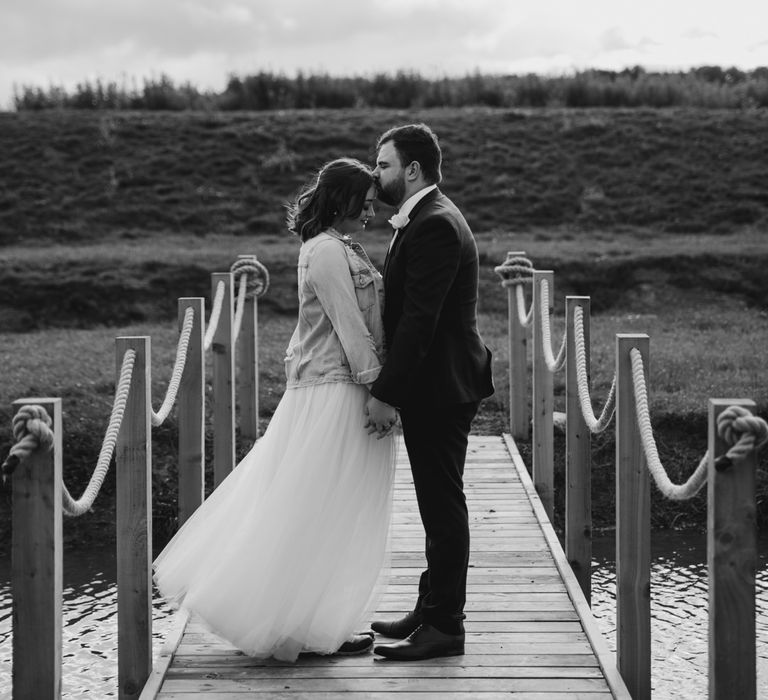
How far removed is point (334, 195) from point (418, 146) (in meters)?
0.40

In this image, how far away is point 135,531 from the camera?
182 inches

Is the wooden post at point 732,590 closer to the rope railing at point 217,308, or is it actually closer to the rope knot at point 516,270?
the rope railing at point 217,308

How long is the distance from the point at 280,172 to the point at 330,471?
1757 centimetres

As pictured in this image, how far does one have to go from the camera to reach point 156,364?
36.9 feet

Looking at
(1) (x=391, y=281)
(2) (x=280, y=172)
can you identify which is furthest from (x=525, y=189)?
(1) (x=391, y=281)

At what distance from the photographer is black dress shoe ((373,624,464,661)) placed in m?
4.63

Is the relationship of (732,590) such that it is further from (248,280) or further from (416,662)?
(248,280)

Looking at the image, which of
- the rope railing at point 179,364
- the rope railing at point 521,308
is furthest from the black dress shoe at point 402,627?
the rope railing at point 521,308

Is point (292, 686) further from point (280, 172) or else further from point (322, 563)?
point (280, 172)

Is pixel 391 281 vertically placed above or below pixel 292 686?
above

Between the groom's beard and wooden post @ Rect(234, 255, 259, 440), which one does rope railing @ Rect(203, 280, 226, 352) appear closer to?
wooden post @ Rect(234, 255, 259, 440)

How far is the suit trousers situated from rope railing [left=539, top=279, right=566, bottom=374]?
237 centimetres

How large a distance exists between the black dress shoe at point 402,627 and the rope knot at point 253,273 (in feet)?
14.0

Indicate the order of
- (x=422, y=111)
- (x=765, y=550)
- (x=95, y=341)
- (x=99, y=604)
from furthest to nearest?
(x=422, y=111) < (x=95, y=341) < (x=765, y=550) < (x=99, y=604)
